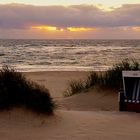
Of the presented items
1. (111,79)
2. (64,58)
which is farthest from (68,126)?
(64,58)

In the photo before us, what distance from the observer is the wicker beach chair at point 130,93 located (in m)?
9.44

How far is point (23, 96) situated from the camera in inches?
313

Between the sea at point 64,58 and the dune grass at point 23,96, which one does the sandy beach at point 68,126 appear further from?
the sea at point 64,58

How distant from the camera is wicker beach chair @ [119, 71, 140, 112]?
944 cm

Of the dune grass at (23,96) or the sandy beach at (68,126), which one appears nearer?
the sandy beach at (68,126)

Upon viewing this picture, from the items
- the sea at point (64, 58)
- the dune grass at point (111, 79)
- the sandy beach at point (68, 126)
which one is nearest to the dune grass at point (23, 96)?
the sandy beach at point (68, 126)

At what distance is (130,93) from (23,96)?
299 cm

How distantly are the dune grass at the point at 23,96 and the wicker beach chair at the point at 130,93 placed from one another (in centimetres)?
208

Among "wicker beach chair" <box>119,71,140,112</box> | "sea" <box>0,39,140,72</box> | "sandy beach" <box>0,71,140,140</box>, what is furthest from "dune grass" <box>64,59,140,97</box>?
"sea" <box>0,39,140,72</box>

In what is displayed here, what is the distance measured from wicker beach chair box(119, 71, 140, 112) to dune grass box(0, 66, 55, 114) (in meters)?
2.08

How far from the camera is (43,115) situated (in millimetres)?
7906

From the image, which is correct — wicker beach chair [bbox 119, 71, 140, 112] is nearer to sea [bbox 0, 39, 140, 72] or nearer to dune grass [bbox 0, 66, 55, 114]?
dune grass [bbox 0, 66, 55, 114]

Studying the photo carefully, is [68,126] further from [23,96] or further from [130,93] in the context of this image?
[130,93]

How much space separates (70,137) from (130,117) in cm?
214
